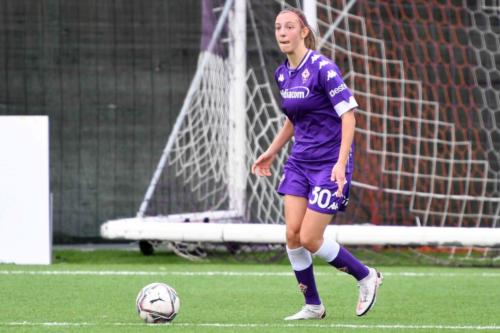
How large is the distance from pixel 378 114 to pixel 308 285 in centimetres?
429

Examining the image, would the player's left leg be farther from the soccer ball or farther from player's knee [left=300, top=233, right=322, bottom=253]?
the soccer ball

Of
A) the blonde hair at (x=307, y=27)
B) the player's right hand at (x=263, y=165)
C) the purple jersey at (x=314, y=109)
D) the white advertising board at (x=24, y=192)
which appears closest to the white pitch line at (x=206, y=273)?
the white advertising board at (x=24, y=192)

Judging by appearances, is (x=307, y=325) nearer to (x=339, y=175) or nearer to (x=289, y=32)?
(x=339, y=175)

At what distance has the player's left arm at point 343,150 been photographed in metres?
6.27

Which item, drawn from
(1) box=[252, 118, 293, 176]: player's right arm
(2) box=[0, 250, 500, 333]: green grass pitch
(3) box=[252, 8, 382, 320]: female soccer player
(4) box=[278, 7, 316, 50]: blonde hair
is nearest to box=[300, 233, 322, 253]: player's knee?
(3) box=[252, 8, 382, 320]: female soccer player

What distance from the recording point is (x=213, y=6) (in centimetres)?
1100

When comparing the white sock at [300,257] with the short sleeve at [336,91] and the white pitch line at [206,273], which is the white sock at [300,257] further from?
the white pitch line at [206,273]

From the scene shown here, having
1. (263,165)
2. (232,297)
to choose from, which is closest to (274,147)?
(263,165)

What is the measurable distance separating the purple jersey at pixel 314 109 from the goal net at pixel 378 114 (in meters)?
3.89

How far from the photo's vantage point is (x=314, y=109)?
A: 21.5 feet

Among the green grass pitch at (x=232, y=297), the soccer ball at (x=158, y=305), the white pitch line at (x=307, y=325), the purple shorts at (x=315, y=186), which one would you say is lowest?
the green grass pitch at (x=232, y=297)

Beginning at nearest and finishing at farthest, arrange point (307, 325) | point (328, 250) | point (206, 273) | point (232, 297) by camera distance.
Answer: point (307, 325), point (328, 250), point (232, 297), point (206, 273)

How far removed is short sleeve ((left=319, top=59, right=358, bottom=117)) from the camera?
6.39 m

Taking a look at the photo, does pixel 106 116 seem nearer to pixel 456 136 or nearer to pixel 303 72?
pixel 456 136
